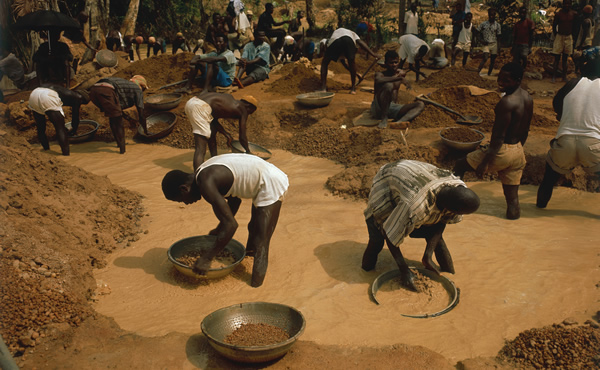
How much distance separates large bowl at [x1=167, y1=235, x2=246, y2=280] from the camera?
367 centimetres

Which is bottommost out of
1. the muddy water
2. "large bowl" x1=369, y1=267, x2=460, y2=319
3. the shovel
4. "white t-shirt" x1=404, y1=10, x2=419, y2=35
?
the muddy water

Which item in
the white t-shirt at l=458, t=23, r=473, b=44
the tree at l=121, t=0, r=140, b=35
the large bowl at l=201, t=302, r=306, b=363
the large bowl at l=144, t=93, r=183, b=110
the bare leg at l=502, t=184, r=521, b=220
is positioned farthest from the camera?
the tree at l=121, t=0, r=140, b=35

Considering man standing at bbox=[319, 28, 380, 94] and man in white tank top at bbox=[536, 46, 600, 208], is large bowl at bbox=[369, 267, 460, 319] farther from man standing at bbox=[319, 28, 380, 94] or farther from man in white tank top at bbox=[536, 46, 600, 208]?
man standing at bbox=[319, 28, 380, 94]

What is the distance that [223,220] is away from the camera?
352 centimetres

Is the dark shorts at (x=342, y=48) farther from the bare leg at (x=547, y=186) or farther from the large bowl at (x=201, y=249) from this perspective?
the large bowl at (x=201, y=249)

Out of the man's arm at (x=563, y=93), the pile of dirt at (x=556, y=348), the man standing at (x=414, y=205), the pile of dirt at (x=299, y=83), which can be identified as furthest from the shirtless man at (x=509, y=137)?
the pile of dirt at (x=299, y=83)

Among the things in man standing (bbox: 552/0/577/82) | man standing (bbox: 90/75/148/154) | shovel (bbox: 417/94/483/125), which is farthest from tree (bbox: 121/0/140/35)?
man standing (bbox: 552/0/577/82)

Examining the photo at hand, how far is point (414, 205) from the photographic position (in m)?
3.29

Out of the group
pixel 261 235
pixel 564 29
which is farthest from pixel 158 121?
pixel 564 29

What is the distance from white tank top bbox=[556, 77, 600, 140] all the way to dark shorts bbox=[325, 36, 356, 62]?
193 inches

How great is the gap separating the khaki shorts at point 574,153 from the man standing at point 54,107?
697 centimetres

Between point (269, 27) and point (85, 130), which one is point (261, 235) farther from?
point (269, 27)

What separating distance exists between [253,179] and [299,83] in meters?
6.56

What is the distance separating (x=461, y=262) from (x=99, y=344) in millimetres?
2978
